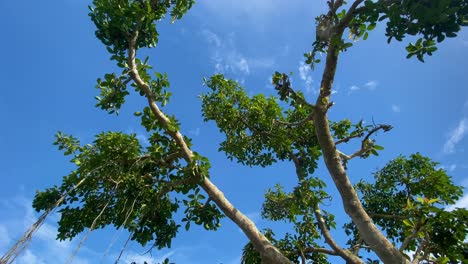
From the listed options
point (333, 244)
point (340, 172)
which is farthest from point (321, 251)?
point (340, 172)

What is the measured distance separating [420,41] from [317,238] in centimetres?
523

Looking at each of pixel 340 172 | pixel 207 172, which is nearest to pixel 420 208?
pixel 340 172

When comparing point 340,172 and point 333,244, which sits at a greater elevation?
point 340,172

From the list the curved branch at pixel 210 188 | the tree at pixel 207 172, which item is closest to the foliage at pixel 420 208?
the tree at pixel 207 172

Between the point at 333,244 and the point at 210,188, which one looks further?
the point at 333,244

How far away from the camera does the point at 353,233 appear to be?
10.2 metres

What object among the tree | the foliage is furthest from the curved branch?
the foliage

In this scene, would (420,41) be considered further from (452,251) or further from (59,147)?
(59,147)

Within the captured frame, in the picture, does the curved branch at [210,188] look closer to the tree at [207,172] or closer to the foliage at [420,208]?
the tree at [207,172]

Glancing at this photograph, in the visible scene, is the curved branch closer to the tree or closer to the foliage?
the tree

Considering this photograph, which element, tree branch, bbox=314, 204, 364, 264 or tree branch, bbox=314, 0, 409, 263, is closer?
tree branch, bbox=314, 0, 409, 263

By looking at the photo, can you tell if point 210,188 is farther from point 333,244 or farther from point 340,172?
point 333,244

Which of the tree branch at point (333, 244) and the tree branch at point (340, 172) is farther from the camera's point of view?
the tree branch at point (333, 244)

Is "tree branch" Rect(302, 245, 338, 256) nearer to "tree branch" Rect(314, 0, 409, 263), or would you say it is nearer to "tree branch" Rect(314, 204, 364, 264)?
"tree branch" Rect(314, 204, 364, 264)
